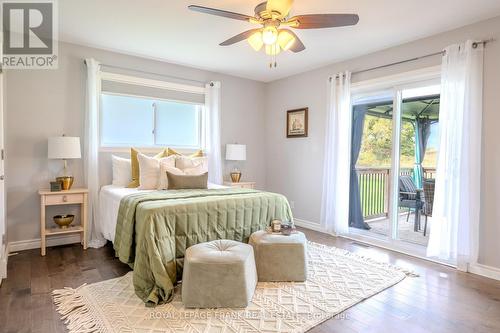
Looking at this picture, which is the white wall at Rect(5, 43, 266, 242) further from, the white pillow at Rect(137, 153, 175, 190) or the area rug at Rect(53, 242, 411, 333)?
the area rug at Rect(53, 242, 411, 333)

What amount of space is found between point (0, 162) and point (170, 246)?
66.6 inches

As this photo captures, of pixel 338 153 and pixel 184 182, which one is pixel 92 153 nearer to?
pixel 184 182

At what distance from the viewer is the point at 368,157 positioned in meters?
4.19

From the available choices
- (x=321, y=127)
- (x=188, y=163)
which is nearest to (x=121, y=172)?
(x=188, y=163)

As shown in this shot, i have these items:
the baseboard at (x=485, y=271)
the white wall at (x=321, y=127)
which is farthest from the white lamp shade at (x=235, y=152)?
the baseboard at (x=485, y=271)

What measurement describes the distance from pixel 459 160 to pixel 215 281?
2.63 meters

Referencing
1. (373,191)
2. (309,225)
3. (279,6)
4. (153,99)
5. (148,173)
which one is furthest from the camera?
(309,225)

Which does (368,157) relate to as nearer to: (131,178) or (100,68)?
(131,178)

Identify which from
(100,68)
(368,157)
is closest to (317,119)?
(368,157)

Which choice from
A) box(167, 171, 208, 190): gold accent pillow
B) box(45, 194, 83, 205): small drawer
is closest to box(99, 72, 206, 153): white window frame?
box(45, 194, 83, 205): small drawer

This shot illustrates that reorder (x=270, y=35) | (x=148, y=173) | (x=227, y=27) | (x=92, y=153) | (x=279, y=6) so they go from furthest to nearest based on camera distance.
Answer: (x=92, y=153) < (x=148, y=173) < (x=227, y=27) < (x=270, y=35) < (x=279, y=6)

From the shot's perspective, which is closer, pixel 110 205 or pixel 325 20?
pixel 325 20

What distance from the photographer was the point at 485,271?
290 centimetres

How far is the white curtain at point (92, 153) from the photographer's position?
3.70 meters
